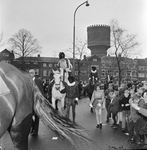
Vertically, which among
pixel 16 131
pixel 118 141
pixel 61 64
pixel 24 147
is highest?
pixel 61 64

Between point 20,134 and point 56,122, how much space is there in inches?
26.4

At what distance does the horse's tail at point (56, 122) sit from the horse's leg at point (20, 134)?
1.26 ft

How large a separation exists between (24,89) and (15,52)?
31.1 metres

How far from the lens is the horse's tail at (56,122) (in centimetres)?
333

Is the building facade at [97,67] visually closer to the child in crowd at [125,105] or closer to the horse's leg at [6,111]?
the child in crowd at [125,105]

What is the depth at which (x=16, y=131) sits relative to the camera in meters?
2.89

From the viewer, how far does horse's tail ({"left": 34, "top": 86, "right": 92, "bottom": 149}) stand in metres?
3.33

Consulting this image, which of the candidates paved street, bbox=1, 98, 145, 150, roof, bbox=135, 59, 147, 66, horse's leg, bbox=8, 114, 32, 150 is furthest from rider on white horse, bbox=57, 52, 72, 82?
roof, bbox=135, 59, 147, 66

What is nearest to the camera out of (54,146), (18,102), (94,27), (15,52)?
(18,102)

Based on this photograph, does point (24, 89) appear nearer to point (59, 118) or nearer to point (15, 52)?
point (59, 118)

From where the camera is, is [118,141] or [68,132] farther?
[118,141]

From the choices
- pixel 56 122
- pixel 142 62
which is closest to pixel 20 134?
pixel 56 122

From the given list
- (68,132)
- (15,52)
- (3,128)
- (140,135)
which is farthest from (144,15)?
(15,52)

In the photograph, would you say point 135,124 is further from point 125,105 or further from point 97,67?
point 97,67
